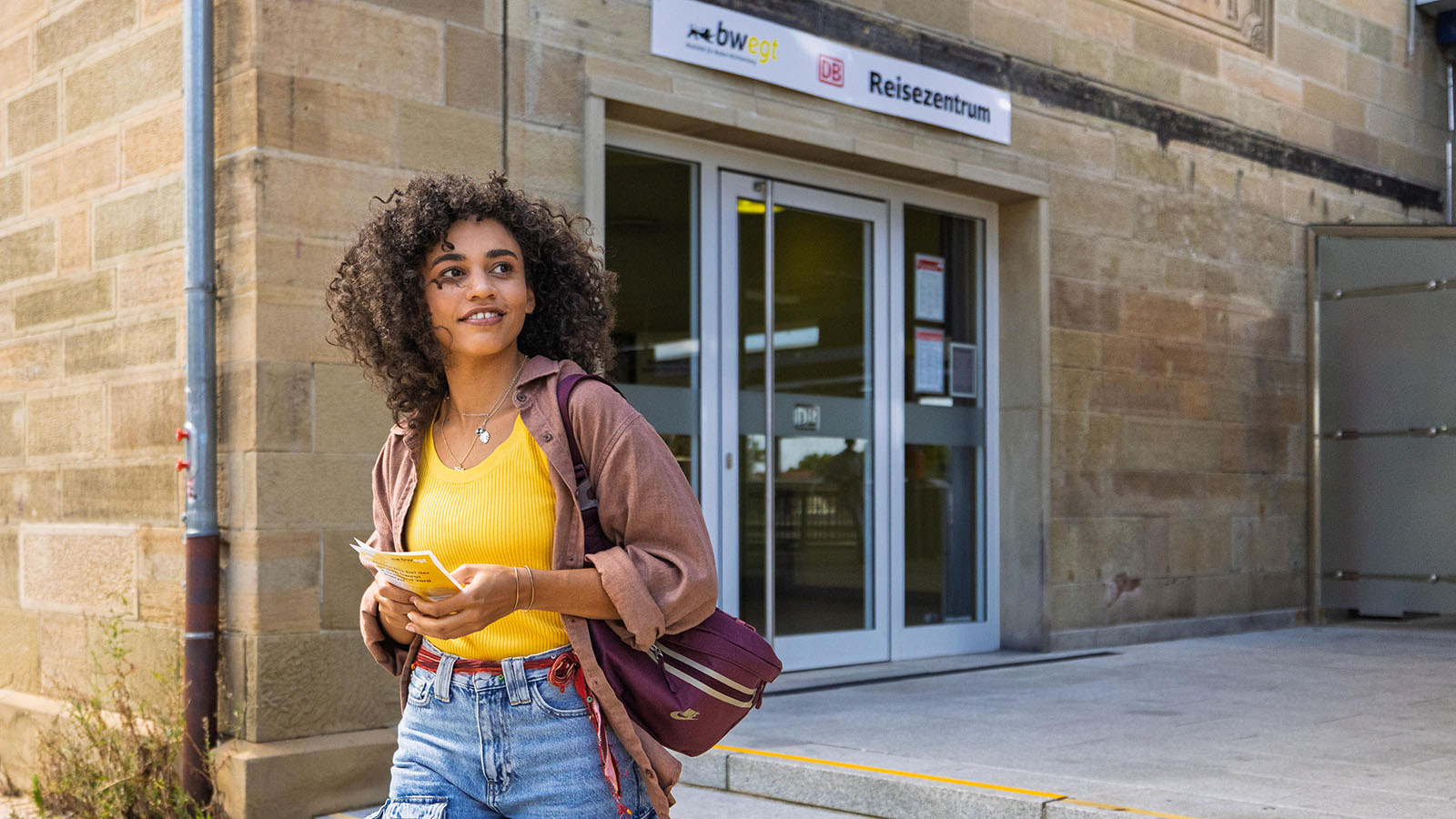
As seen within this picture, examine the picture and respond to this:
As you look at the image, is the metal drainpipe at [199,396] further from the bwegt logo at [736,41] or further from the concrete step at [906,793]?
the bwegt logo at [736,41]

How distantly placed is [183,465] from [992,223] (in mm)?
4954

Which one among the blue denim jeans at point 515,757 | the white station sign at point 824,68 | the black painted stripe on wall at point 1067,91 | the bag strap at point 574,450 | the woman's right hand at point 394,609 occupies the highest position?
the black painted stripe on wall at point 1067,91

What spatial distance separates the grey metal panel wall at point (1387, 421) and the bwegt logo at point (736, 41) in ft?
17.5

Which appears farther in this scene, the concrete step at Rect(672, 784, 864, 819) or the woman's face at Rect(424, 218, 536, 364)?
the concrete step at Rect(672, 784, 864, 819)

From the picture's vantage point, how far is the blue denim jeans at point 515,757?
211 centimetres

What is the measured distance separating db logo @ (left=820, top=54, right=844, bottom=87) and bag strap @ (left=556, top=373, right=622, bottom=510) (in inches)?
209

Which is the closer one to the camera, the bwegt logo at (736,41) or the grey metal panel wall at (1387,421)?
the bwegt logo at (736,41)

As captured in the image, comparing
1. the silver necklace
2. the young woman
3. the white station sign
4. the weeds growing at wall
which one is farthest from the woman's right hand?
the white station sign

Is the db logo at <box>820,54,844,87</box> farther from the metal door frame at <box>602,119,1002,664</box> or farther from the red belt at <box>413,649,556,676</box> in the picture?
the red belt at <box>413,649,556,676</box>

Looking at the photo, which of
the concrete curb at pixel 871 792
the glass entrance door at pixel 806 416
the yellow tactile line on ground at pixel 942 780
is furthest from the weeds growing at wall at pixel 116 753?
the glass entrance door at pixel 806 416

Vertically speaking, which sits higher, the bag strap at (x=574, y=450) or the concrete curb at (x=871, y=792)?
the bag strap at (x=574, y=450)

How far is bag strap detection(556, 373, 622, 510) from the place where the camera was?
2141 millimetres

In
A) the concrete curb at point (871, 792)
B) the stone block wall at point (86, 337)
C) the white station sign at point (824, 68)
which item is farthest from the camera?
the white station sign at point (824, 68)

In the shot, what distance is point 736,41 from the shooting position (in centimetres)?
685
